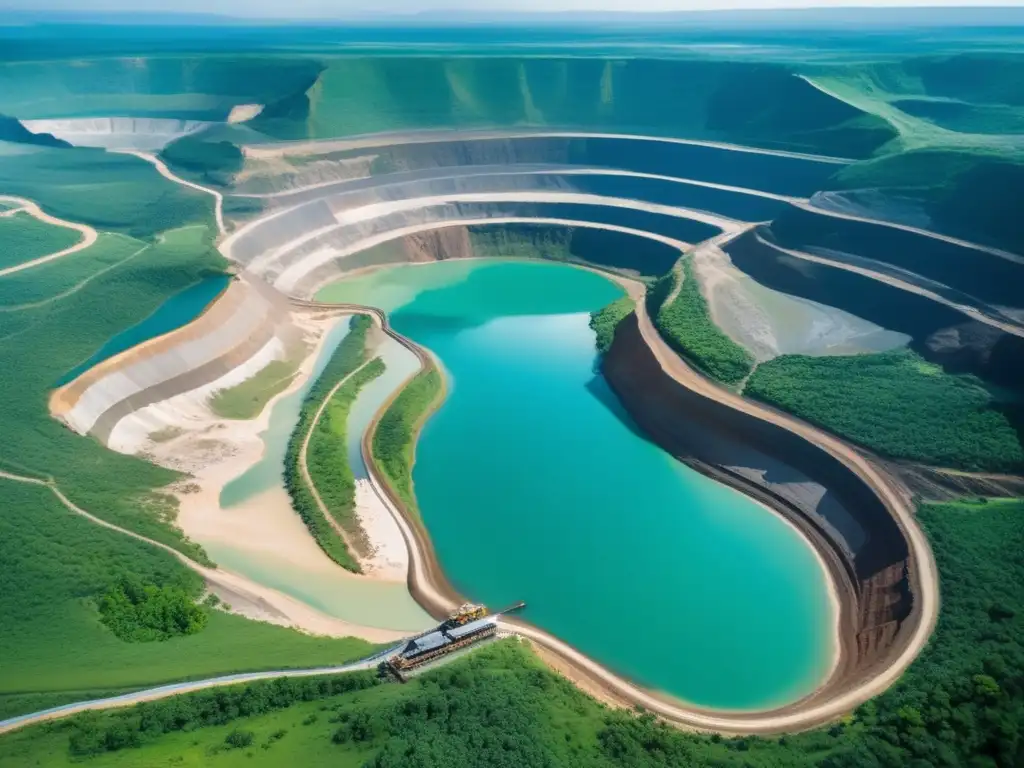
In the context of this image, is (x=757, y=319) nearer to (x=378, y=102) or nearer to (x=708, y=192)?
(x=708, y=192)

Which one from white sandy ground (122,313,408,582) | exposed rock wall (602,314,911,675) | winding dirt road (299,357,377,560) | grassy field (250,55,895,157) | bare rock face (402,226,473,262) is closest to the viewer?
exposed rock wall (602,314,911,675)

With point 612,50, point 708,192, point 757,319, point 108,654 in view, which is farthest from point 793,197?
point 612,50

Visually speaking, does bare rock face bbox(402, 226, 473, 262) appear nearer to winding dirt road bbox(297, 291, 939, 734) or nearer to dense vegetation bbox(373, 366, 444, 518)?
dense vegetation bbox(373, 366, 444, 518)

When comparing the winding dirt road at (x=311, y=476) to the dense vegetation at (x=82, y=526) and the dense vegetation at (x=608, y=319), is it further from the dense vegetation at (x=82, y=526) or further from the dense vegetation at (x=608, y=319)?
the dense vegetation at (x=608, y=319)

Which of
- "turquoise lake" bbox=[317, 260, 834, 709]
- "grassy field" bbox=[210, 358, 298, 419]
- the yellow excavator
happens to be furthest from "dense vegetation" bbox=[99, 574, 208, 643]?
"grassy field" bbox=[210, 358, 298, 419]

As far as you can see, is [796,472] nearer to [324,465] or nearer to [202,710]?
[324,465]

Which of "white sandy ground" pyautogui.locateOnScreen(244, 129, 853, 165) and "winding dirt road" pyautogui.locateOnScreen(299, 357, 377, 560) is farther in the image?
"white sandy ground" pyautogui.locateOnScreen(244, 129, 853, 165)
